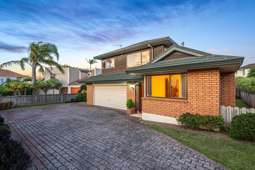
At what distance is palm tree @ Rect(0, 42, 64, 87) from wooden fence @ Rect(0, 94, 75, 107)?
7.00 ft

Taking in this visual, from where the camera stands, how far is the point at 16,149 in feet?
10.6

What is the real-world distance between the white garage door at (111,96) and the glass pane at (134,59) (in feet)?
10.3

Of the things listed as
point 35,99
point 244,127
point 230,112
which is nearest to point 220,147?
point 244,127

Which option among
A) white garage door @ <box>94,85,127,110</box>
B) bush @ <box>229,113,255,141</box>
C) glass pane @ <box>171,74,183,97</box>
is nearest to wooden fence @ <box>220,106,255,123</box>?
bush @ <box>229,113,255,141</box>

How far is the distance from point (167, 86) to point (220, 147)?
14.4 feet

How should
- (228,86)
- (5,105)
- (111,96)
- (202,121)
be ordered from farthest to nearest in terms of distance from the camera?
(5,105) → (111,96) → (228,86) → (202,121)

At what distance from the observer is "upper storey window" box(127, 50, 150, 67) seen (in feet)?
46.2

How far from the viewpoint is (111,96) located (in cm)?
1470

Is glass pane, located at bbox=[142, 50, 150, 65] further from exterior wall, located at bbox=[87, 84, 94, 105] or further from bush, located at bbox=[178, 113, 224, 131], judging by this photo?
bush, located at bbox=[178, 113, 224, 131]

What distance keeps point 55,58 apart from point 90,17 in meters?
10.8

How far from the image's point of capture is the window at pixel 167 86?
8.04 m

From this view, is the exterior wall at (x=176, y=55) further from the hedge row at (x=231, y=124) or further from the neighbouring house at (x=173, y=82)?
the hedge row at (x=231, y=124)

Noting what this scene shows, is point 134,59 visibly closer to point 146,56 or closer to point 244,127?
point 146,56

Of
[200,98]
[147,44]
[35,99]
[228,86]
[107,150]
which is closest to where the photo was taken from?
[107,150]
